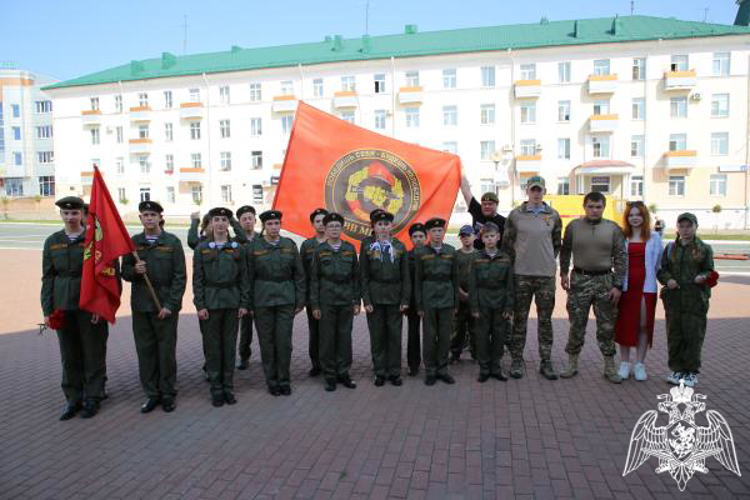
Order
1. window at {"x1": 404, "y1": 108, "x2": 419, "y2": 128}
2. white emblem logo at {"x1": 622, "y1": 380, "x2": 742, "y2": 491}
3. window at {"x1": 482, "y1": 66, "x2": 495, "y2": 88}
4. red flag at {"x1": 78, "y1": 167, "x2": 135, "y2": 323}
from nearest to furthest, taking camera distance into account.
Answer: white emblem logo at {"x1": 622, "y1": 380, "x2": 742, "y2": 491} < red flag at {"x1": 78, "y1": 167, "x2": 135, "y2": 323} < window at {"x1": 482, "y1": 66, "x2": 495, "y2": 88} < window at {"x1": 404, "y1": 108, "x2": 419, "y2": 128}

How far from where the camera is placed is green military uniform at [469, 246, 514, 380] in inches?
240

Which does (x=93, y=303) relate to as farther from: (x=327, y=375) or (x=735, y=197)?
(x=735, y=197)

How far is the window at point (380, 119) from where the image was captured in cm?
4216

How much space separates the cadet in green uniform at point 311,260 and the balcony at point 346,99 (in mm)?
37106

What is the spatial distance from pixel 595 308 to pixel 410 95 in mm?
36889

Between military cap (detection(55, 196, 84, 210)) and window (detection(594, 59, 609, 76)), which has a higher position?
window (detection(594, 59, 609, 76))

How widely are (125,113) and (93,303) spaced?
4997 cm

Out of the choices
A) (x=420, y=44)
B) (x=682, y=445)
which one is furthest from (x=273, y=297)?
(x=420, y=44)

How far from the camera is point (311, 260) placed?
618cm

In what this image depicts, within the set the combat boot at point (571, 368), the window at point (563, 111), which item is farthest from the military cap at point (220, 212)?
the window at point (563, 111)

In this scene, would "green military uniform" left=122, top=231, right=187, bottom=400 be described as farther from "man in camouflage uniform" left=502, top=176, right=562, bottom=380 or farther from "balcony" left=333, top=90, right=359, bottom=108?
"balcony" left=333, top=90, right=359, bottom=108

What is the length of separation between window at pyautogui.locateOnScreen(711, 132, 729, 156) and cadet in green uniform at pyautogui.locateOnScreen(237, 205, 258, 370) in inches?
1596

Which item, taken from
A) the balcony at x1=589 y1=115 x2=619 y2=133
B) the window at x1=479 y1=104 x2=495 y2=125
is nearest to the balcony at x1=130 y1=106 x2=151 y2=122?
the window at x1=479 y1=104 x2=495 y2=125

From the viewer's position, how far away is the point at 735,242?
2577 centimetres
